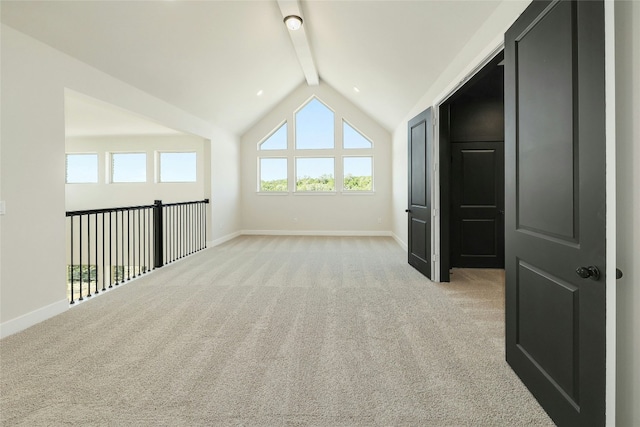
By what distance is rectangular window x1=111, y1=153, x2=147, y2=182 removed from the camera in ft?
28.0

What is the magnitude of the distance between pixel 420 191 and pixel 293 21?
9.51 feet

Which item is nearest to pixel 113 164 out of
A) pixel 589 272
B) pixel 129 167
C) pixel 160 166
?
pixel 129 167

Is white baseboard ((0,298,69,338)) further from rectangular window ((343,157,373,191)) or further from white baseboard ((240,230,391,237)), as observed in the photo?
rectangular window ((343,157,373,191))

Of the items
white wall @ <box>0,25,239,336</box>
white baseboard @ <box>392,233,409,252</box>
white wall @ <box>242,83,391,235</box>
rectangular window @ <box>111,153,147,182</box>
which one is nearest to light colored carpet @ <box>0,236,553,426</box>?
white wall @ <box>0,25,239,336</box>

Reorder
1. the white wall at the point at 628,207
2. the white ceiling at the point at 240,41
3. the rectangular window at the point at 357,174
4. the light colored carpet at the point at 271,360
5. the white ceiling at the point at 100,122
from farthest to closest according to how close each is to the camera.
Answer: the rectangular window at the point at 357,174 < the white ceiling at the point at 100,122 < the white ceiling at the point at 240,41 < the light colored carpet at the point at 271,360 < the white wall at the point at 628,207

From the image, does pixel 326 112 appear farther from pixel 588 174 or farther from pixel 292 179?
pixel 588 174

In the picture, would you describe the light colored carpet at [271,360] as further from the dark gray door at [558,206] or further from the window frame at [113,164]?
the window frame at [113,164]

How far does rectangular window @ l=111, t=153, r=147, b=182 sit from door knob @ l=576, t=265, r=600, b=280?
364 inches

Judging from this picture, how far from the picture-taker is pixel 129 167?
8578 millimetres

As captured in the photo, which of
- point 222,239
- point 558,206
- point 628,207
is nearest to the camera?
point 628,207

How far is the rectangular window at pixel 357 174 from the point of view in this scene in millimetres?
8422

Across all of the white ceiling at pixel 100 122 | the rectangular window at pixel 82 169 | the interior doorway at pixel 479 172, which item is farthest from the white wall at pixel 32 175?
the rectangular window at pixel 82 169

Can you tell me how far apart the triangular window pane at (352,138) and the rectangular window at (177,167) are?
158 inches

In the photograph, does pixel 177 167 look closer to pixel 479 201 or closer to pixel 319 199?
pixel 319 199
